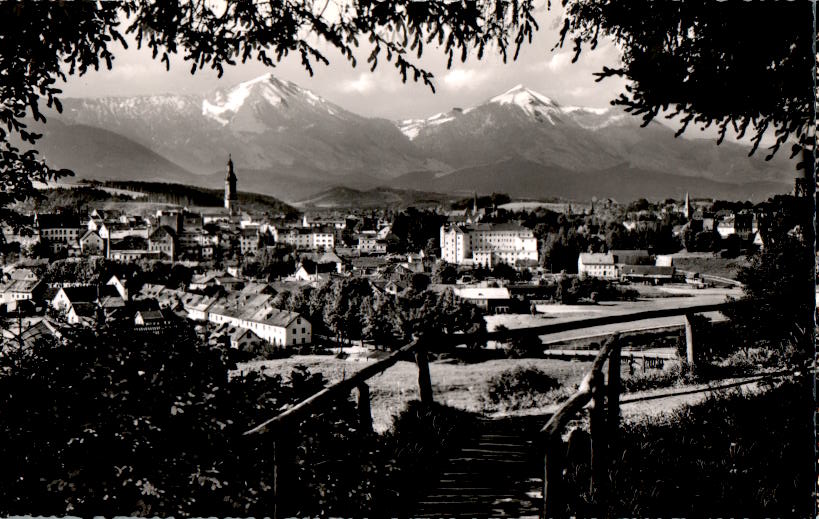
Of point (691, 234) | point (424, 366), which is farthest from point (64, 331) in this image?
point (691, 234)

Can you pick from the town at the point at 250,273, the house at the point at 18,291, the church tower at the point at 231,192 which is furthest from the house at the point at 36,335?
the church tower at the point at 231,192

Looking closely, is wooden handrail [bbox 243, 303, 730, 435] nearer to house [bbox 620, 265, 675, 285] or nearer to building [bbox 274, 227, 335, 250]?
house [bbox 620, 265, 675, 285]

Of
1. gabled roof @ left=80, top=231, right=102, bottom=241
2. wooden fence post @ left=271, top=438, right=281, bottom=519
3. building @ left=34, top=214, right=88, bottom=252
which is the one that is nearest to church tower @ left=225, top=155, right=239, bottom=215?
gabled roof @ left=80, top=231, right=102, bottom=241

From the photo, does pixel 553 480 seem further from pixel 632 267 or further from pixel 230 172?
pixel 632 267

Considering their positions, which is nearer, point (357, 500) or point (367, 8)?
point (357, 500)

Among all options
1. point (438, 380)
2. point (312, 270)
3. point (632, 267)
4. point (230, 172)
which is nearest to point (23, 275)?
point (438, 380)

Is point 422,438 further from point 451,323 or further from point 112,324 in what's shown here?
point 451,323
